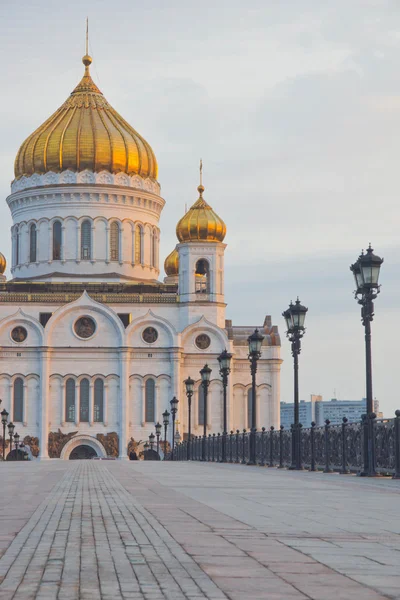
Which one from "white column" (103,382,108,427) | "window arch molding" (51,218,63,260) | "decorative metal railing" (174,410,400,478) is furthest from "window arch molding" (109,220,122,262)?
"decorative metal railing" (174,410,400,478)

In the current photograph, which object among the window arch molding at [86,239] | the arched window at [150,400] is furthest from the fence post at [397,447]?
the window arch molding at [86,239]

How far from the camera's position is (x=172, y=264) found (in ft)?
298

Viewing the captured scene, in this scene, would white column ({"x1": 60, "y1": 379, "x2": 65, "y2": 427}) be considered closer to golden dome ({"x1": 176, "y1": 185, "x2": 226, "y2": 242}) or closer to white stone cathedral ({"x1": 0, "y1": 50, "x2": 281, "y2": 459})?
white stone cathedral ({"x1": 0, "y1": 50, "x2": 281, "y2": 459})

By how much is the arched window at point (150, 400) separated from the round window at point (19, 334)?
29.5ft

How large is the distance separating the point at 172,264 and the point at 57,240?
11694mm

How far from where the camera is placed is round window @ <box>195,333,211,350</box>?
7950cm

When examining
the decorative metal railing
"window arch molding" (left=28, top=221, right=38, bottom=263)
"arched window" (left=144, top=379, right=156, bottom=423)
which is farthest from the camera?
"window arch molding" (left=28, top=221, right=38, bottom=263)

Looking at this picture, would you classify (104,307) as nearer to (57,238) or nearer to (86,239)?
(86,239)

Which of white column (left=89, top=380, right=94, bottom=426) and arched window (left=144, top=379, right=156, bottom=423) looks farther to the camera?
arched window (left=144, top=379, right=156, bottom=423)

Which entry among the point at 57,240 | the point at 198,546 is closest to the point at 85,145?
the point at 57,240

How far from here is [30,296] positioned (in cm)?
7881

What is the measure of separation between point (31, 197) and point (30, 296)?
28.7 ft

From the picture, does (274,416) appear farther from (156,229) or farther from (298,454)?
(298,454)

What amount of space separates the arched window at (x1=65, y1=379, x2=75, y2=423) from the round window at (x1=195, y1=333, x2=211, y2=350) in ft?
29.8
